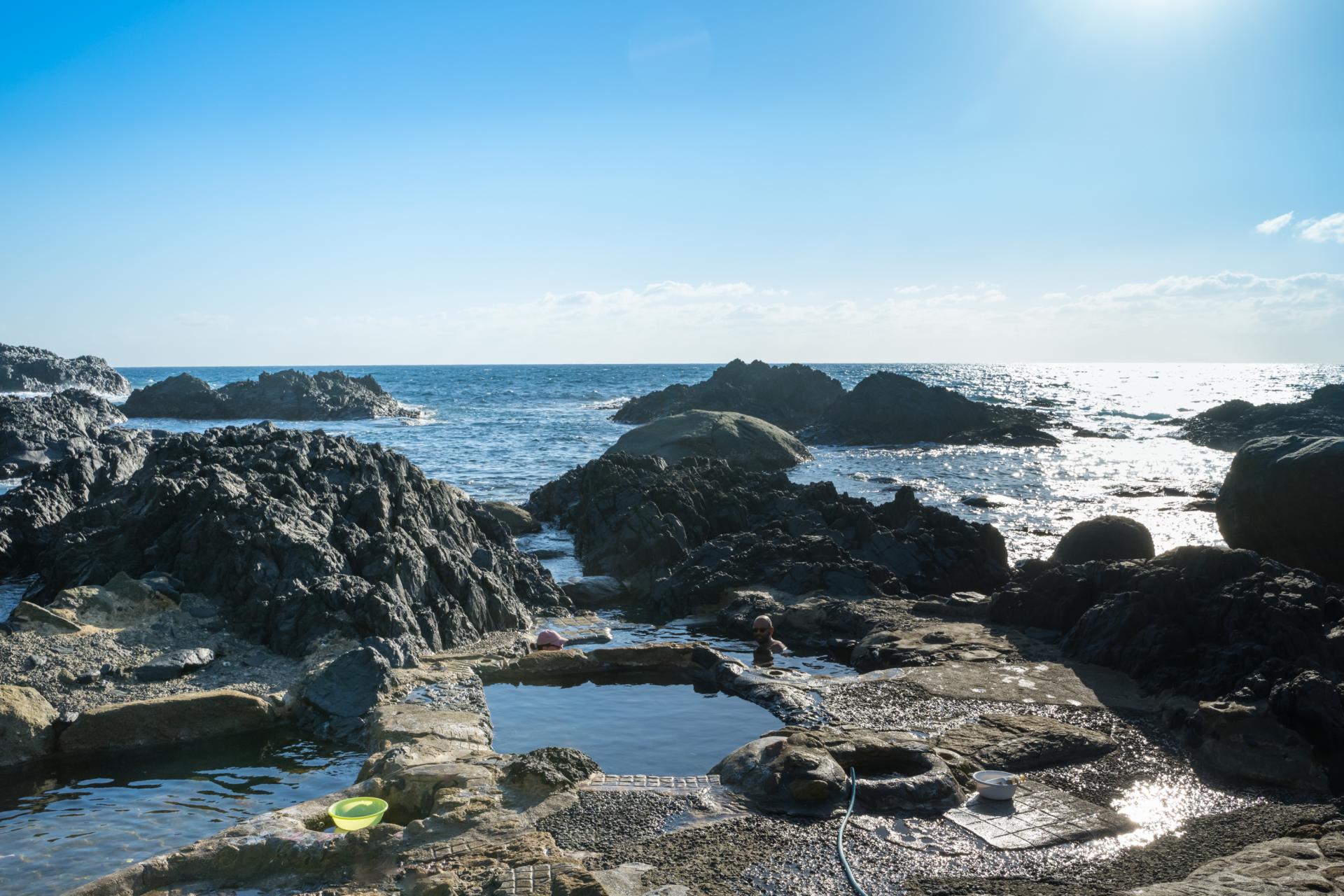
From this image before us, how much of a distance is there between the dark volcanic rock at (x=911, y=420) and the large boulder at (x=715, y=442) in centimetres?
1046

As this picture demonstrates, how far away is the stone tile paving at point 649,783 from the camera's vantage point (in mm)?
7223

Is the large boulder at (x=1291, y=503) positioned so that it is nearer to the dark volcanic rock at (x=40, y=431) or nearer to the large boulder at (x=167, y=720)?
the large boulder at (x=167, y=720)

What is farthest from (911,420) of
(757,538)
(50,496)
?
(50,496)

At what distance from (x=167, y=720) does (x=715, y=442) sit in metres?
24.4

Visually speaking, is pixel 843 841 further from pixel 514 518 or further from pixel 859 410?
pixel 859 410

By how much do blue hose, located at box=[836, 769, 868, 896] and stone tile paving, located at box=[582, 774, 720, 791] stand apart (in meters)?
1.07

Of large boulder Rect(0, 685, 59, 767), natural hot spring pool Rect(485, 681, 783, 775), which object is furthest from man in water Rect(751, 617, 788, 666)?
large boulder Rect(0, 685, 59, 767)

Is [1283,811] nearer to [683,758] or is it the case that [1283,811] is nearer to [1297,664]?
[1297,664]

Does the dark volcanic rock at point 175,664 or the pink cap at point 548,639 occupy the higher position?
the dark volcanic rock at point 175,664

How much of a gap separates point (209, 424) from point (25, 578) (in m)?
46.4

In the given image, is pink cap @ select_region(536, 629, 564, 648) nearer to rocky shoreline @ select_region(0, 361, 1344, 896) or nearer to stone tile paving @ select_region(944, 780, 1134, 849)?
rocky shoreline @ select_region(0, 361, 1344, 896)

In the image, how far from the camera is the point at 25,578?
14305 millimetres

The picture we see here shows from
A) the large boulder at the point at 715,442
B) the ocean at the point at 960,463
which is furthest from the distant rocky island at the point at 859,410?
the large boulder at the point at 715,442

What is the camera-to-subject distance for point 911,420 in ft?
152
